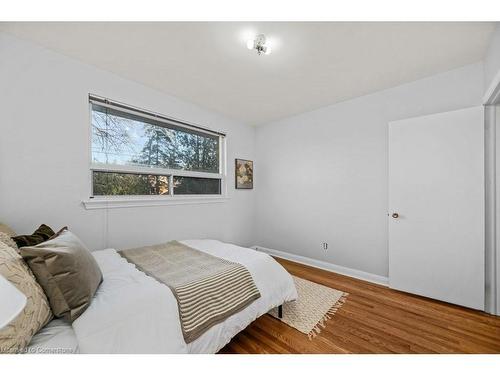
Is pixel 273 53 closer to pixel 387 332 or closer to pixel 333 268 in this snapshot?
pixel 387 332

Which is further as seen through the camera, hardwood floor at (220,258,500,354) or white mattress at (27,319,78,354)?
hardwood floor at (220,258,500,354)

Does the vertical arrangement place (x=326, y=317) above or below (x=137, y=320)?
below

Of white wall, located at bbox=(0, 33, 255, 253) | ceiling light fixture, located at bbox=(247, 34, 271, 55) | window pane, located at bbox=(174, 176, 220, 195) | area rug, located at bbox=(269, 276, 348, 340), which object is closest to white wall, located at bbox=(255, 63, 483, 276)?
area rug, located at bbox=(269, 276, 348, 340)

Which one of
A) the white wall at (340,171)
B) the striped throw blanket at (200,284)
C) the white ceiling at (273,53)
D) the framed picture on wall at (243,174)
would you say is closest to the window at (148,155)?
the framed picture on wall at (243,174)

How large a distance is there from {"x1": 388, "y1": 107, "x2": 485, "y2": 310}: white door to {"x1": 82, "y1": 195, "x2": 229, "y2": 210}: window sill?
256 centimetres

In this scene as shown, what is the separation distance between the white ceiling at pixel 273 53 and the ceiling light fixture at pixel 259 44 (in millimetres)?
54

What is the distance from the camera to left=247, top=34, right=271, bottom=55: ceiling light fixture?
1.72 metres

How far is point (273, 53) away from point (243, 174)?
Answer: 221 centimetres

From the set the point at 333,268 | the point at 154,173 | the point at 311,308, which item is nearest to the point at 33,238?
the point at 154,173

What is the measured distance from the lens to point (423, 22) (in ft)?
5.17

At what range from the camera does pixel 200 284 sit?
1.47 metres

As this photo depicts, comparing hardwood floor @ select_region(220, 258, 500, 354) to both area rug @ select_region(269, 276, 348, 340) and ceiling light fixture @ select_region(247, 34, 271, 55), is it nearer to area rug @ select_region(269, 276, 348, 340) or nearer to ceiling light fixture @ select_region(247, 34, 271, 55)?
area rug @ select_region(269, 276, 348, 340)

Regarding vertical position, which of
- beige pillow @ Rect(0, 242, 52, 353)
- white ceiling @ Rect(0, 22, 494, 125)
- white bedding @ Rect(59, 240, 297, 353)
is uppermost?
white ceiling @ Rect(0, 22, 494, 125)
